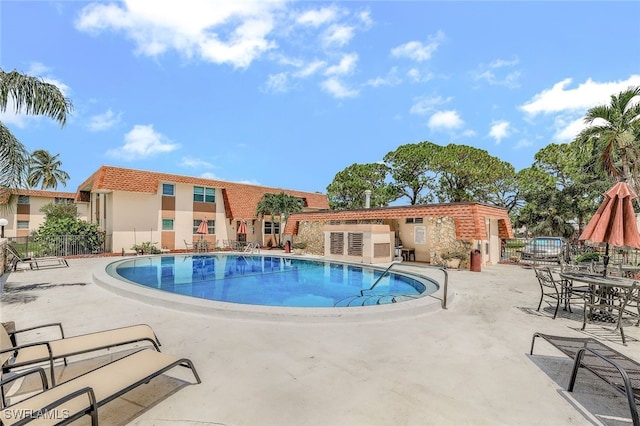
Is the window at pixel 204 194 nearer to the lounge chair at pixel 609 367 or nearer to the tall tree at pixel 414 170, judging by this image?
the tall tree at pixel 414 170

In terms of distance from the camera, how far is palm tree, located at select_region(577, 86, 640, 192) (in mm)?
17031

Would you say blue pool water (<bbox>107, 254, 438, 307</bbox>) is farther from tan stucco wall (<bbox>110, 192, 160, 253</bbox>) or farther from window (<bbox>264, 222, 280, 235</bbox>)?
window (<bbox>264, 222, 280, 235</bbox>)

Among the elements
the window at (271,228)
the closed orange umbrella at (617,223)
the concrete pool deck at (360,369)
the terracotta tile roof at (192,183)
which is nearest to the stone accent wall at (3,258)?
the concrete pool deck at (360,369)

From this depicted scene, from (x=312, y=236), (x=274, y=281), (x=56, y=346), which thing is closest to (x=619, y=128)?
(x=312, y=236)

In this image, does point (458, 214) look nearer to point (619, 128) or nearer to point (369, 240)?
point (369, 240)

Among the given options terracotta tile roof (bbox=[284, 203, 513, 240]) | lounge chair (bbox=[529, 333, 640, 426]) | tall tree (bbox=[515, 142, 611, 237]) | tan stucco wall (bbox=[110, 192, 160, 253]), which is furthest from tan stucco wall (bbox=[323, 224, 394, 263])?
tall tree (bbox=[515, 142, 611, 237])

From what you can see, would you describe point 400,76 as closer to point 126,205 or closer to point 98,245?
point 126,205

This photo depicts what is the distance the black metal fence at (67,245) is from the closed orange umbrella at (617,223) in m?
25.8

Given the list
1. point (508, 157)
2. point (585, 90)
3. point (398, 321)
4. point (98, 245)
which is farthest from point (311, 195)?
point (398, 321)

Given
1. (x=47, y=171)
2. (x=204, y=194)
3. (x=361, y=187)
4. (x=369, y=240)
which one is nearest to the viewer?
(x=369, y=240)

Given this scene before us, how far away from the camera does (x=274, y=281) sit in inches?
550

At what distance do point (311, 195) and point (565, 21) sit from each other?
976 inches

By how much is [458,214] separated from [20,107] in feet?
56.0

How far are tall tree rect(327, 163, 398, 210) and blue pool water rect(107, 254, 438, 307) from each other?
19.0 meters
